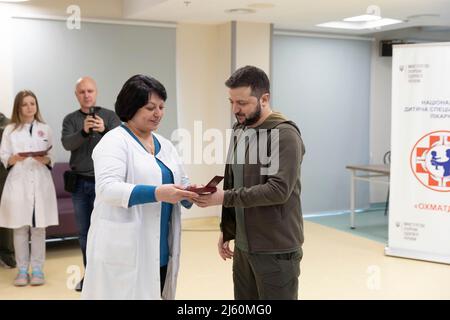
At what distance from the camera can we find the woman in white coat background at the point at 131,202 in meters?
2.11

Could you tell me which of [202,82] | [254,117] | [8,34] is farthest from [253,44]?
[254,117]

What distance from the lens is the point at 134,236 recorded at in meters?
2.16

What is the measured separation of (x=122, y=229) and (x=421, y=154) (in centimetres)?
380

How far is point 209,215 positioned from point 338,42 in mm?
2872

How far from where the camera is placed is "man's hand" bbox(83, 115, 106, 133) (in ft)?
13.0

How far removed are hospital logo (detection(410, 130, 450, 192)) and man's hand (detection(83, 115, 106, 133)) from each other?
2.93 metres

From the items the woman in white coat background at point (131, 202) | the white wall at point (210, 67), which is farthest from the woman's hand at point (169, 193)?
the white wall at point (210, 67)

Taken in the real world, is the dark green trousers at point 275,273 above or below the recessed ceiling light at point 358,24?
below

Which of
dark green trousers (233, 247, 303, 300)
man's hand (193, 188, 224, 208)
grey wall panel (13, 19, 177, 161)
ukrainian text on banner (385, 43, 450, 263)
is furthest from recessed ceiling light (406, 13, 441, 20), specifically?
man's hand (193, 188, 224, 208)

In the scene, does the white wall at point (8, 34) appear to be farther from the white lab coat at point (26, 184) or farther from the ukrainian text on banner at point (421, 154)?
the ukrainian text on banner at point (421, 154)

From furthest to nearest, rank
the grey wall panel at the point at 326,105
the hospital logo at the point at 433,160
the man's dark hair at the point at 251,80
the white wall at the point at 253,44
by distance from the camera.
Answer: the grey wall panel at the point at 326,105, the white wall at the point at 253,44, the hospital logo at the point at 433,160, the man's dark hair at the point at 251,80

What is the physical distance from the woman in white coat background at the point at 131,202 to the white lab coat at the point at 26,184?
249 cm

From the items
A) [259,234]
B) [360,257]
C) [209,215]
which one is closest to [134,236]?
[259,234]
